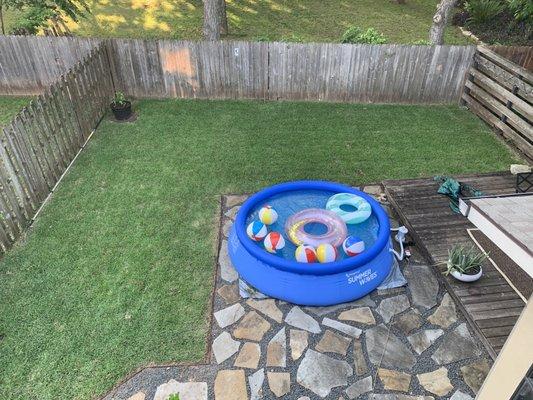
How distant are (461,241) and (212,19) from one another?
10428 millimetres

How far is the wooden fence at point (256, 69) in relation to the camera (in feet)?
35.2

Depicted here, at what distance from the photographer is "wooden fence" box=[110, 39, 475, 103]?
10719 millimetres

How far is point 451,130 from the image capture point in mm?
10258

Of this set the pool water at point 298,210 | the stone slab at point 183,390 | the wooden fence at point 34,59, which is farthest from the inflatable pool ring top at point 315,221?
the wooden fence at point 34,59

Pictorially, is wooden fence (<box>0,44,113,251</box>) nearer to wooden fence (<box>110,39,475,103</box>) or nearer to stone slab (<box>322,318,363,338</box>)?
wooden fence (<box>110,39,475,103</box>)

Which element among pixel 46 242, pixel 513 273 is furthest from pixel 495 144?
pixel 46 242

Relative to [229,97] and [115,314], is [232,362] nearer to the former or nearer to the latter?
[115,314]

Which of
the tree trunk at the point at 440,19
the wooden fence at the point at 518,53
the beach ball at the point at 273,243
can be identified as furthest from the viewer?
the tree trunk at the point at 440,19

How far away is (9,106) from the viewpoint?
11070 millimetres

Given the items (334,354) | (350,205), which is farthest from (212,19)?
(334,354)

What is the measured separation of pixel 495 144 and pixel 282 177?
5246 millimetres

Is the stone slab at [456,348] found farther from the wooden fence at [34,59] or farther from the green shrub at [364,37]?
the wooden fence at [34,59]

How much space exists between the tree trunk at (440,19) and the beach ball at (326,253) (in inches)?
399

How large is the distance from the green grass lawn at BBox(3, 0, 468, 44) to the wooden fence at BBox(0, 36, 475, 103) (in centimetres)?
467
